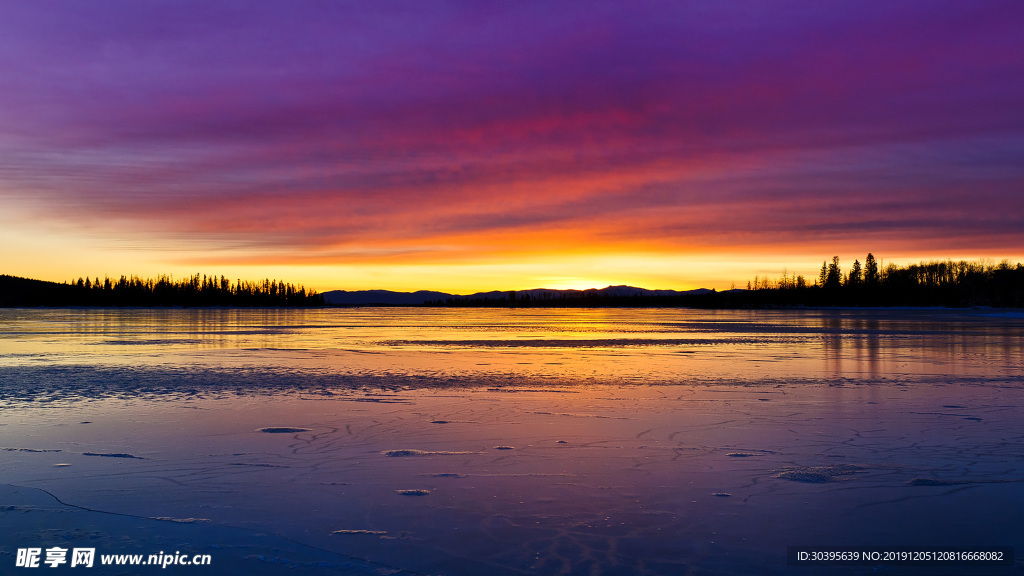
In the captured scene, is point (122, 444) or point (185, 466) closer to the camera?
point (185, 466)

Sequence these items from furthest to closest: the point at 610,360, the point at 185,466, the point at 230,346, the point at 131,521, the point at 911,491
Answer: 1. the point at 230,346
2. the point at 610,360
3. the point at 185,466
4. the point at 911,491
5. the point at 131,521

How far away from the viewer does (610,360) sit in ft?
65.1

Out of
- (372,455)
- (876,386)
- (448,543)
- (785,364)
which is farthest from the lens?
(785,364)

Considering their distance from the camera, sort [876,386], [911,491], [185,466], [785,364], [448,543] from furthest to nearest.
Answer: [785,364]
[876,386]
[185,466]
[911,491]
[448,543]

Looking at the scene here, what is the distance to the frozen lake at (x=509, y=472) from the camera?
16.1 ft

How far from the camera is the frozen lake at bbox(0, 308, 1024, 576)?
4918 millimetres

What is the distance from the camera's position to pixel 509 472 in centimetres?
676

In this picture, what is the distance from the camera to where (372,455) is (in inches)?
297

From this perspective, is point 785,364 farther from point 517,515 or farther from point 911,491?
point 517,515

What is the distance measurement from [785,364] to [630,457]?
12.2 m

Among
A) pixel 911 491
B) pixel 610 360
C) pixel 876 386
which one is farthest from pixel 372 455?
pixel 610 360

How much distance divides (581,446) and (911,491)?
3.32 meters

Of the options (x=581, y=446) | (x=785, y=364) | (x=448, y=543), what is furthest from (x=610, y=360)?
(x=448, y=543)

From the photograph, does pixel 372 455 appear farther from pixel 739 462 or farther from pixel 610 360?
pixel 610 360
